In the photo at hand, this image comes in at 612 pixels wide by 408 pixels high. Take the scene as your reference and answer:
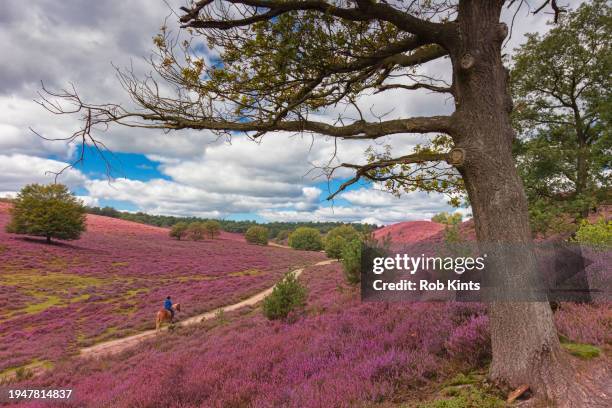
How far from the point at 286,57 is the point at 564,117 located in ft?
56.8

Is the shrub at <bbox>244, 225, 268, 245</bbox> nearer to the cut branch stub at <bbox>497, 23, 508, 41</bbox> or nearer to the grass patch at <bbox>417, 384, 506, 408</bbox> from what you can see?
the grass patch at <bbox>417, 384, 506, 408</bbox>

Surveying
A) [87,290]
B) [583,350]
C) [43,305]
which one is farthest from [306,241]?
[583,350]

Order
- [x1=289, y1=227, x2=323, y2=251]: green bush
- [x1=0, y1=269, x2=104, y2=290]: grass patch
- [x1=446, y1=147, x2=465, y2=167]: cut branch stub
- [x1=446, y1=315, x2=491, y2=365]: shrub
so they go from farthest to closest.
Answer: [x1=289, y1=227, x2=323, y2=251]: green bush → [x1=0, y1=269, x2=104, y2=290]: grass patch → [x1=446, y1=315, x2=491, y2=365]: shrub → [x1=446, y1=147, x2=465, y2=167]: cut branch stub

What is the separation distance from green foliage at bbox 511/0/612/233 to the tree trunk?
10.9 meters

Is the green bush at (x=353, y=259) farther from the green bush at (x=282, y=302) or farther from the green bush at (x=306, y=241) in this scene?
the green bush at (x=306, y=241)

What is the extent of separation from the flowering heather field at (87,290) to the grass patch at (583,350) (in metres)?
8.36

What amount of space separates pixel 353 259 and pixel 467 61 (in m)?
9.74

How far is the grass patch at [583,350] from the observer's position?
421 cm

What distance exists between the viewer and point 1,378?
11.4 metres

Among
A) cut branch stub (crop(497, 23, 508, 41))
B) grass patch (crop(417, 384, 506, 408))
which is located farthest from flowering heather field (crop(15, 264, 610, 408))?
cut branch stub (crop(497, 23, 508, 41))

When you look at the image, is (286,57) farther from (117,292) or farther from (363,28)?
(117,292)

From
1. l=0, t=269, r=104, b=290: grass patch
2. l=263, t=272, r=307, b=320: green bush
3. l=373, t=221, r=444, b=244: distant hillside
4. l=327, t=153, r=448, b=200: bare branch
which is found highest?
l=373, t=221, r=444, b=244: distant hillside

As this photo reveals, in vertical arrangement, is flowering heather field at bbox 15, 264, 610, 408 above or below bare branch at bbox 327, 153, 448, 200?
below

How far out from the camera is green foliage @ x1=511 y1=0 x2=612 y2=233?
1298 centimetres
